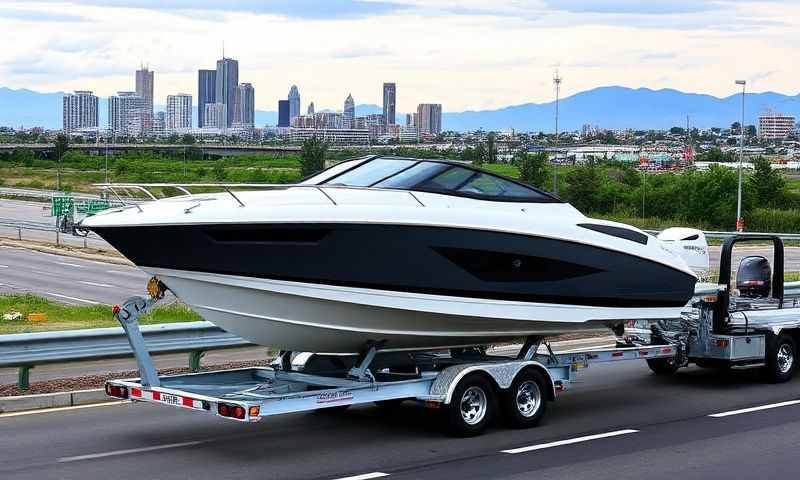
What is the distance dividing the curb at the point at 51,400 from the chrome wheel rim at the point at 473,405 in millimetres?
4341

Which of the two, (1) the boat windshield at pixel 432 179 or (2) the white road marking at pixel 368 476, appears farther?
(1) the boat windshield at pixel 432 179

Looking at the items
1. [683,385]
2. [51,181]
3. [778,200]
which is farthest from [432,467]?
[51,181]

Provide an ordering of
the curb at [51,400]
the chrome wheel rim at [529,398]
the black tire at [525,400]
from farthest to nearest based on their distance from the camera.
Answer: the curb at [51,400], the chrome wheel rim at [529,398], the black tire at [525,400]

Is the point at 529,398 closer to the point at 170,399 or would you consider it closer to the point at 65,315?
the point at 170,399

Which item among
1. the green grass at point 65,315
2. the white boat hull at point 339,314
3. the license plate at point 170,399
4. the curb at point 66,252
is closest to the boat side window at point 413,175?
the white boat hull at point 339,314

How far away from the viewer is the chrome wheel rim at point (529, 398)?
12.3 m

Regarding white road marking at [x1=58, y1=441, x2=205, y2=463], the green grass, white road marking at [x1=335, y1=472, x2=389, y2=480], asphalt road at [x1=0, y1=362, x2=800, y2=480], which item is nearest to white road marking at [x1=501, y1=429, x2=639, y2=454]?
asphalt road at [x1=0, y1=362, x2=800, y2=480]

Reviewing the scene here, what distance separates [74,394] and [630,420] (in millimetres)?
6247

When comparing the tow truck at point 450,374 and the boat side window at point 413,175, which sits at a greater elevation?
the boat side window at point 413,175

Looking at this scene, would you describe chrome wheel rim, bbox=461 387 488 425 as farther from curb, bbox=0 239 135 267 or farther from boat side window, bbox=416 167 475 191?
curb, bbox=0 239 135 267

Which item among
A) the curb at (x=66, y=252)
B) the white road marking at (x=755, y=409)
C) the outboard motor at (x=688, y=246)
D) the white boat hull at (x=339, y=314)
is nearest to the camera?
the white boat hull at (x=339, y=314)

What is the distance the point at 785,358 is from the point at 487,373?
5.49 metres

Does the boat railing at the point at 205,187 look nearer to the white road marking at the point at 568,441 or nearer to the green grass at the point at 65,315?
the white road marking at the point at 568,441

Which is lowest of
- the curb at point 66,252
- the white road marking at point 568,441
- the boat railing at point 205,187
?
the white road marking at point 568,441
